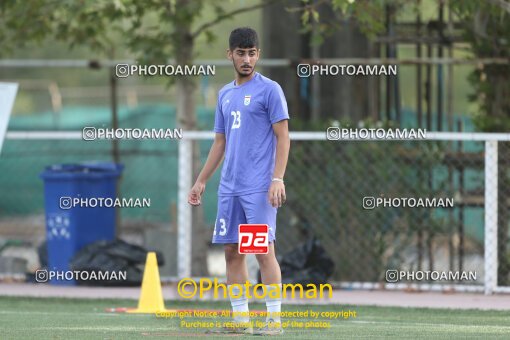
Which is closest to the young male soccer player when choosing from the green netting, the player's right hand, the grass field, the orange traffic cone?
the player's right hand

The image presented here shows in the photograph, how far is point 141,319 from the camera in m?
9.81

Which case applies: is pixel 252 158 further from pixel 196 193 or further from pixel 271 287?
pixel 271 287

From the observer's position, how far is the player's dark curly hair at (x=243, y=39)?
26.4 feet

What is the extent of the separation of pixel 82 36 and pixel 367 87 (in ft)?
10.9

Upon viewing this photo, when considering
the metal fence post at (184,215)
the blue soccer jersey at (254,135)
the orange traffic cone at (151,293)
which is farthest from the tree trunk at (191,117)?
the blue soccer jersey at (254,135)

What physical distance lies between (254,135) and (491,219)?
191 inches

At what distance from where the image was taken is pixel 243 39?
8047mm

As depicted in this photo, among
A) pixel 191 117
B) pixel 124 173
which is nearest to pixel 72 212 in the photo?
pixel 191 117

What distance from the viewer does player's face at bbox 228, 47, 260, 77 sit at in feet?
26.5

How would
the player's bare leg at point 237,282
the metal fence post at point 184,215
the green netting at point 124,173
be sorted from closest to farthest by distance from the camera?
the player's bare leg at point 237,282 → the metal fence post at point 184,215 → the green netting at point 124,173

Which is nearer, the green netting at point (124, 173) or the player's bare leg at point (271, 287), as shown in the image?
the player's bare leg at point (271, 287)

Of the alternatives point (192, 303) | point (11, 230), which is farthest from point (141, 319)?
point (11, 230)

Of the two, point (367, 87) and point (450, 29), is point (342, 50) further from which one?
point (450, 29)

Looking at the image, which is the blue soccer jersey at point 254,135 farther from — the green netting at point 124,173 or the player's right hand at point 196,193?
the green netting at point 124,173
